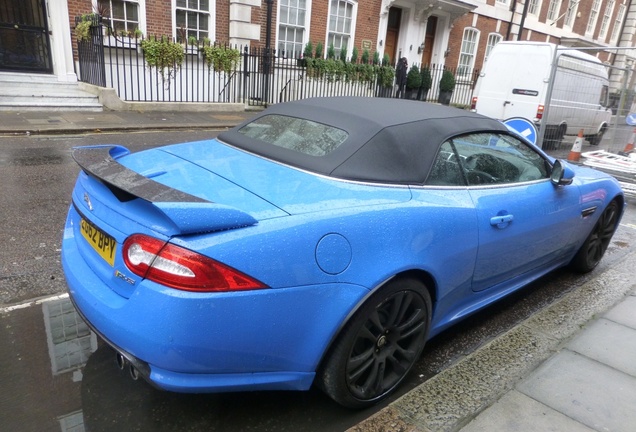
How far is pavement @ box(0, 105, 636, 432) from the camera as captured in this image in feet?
7.47

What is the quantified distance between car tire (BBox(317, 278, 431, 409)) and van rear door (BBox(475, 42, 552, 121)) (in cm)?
1003

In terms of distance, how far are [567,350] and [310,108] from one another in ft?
7.55

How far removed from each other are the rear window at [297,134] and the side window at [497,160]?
78 centimetres

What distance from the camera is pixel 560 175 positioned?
342 cm

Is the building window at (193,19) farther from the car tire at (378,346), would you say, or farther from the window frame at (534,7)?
the window frame at (534,7)

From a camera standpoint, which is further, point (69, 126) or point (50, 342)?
point (69, 126)

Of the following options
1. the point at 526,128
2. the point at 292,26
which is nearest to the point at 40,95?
the point at 292,26

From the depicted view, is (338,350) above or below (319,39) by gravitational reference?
below

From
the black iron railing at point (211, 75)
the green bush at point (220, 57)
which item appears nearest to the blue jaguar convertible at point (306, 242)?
the black iron railing at point (211, 75)

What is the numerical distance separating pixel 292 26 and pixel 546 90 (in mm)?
8652

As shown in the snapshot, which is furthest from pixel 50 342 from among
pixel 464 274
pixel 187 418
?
pixel 464 274

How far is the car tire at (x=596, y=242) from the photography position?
4266mm

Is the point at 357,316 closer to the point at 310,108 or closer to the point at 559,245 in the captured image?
Result: the point at 310,108

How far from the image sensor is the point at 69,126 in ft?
30.5
